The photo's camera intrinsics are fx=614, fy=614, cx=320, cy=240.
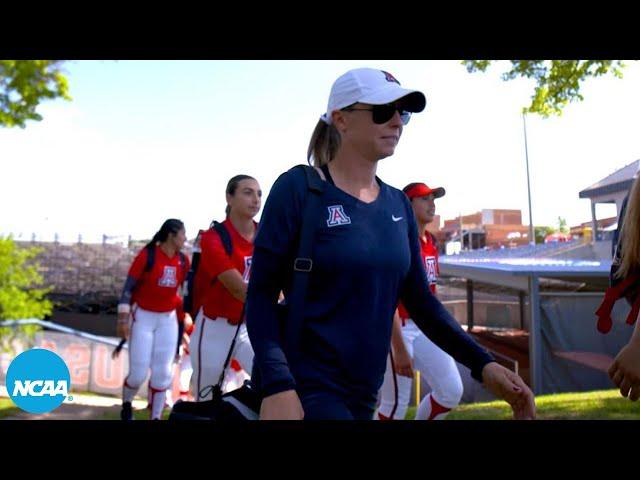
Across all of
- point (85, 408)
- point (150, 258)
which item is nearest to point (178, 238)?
point (150, 258)

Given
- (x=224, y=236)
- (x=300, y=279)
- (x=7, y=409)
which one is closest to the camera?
(x=300, y=279)

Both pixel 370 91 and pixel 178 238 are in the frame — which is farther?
pixel 178 238

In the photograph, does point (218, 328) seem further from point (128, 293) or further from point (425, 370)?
point (128, 293)

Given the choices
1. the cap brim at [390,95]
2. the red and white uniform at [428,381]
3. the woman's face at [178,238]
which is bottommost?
the red and white uniform at [428,381]

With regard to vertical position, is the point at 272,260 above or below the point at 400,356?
above

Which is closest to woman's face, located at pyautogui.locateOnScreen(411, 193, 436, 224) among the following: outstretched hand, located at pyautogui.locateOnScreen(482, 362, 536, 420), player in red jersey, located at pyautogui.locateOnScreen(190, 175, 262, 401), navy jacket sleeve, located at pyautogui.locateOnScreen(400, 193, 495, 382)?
player in red jersey, located at pyautogui.locateOnScreen(190, 175, 262, 401)

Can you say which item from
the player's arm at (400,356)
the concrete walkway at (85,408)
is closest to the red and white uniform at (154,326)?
the concrete walkway at (85,408)

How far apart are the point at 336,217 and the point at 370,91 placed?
44 centimetres

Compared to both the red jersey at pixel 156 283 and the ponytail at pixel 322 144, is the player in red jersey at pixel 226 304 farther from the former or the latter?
the ponytail at pixel 322 144

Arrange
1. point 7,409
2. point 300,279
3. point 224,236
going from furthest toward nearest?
1. point 7,409
2. point 224,236
3. point 300,279

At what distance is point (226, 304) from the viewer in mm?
4543

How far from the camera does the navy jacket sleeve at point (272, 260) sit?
1.77 m

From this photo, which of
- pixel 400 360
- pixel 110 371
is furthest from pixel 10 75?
pixel 400 360
